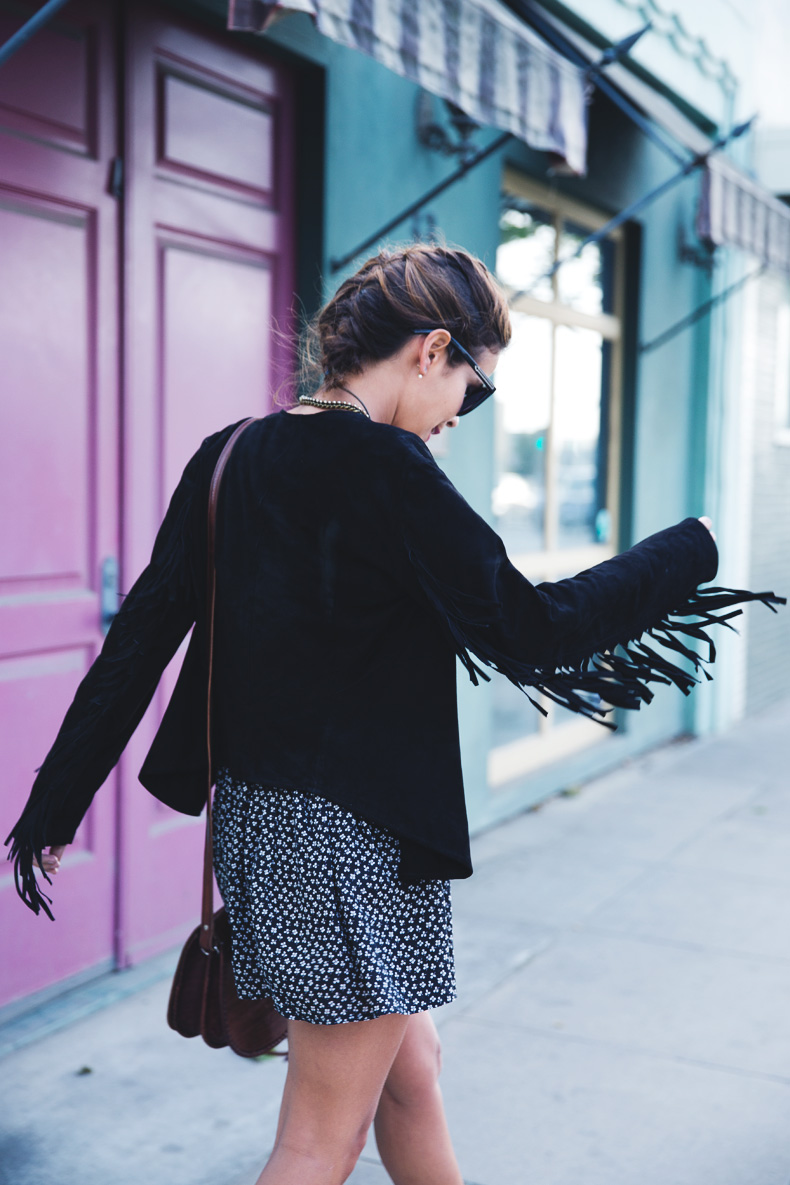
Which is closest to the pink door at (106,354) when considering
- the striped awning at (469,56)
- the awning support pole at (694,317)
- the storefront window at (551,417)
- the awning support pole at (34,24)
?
the awning support pole at (34,24)

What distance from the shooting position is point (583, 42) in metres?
5.27

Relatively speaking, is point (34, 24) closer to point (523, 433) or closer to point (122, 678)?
point (122, 678)

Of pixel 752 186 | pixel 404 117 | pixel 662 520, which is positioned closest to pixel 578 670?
pixel 404 117

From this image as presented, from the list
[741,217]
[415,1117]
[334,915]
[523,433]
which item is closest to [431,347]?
[334,915]

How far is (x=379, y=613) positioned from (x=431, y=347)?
39cm

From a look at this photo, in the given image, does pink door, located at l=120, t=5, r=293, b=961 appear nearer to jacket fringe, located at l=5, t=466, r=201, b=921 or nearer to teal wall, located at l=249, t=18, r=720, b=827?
teal wall, located at l=249, t=18, r=720, b=827

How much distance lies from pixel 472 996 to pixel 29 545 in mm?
1866

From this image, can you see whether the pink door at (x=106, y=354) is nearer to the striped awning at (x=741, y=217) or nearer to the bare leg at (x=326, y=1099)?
the bare leg at (x=326, y=1099)

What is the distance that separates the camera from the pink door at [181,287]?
3.64m

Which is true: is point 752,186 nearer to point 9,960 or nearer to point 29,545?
point 29,545

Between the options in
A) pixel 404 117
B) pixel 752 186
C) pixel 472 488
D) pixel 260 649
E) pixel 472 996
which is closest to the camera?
pixel 260 649

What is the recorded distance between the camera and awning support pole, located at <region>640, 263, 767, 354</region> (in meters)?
7.11

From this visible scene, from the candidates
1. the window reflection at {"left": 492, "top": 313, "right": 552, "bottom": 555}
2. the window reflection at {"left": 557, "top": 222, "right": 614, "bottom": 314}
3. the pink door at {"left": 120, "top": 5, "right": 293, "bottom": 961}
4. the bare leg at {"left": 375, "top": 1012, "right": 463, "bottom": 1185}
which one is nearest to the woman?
the bare leg at {"left": 375, "top": 1012, "right": 463, "bottom": 1185}

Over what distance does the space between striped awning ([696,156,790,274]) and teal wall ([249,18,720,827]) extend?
0.67 metres
